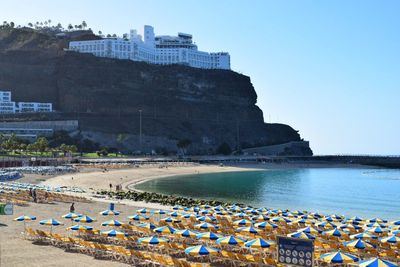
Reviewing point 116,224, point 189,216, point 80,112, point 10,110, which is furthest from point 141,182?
point 10,110

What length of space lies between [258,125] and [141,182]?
107669 mm

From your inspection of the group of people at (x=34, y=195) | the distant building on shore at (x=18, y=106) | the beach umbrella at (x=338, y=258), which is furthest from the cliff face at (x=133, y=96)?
the beach umbrella at (x=338, y=258)

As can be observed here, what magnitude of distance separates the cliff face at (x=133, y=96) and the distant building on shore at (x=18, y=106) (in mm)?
5029

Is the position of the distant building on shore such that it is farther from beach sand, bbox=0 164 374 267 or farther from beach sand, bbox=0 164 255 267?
beach sand, bbox=0 164 255 267

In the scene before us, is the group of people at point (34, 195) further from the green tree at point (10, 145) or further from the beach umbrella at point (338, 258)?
the green tree at point (10, 145)

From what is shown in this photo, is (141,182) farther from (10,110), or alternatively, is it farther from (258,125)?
(258,125)

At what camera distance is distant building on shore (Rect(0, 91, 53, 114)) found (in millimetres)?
161000

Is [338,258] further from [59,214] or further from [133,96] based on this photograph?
[133,96]

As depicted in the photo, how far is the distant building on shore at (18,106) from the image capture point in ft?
528

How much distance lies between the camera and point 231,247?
89.5 feet

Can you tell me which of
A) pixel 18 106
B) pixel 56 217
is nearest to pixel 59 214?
pixel 56 217

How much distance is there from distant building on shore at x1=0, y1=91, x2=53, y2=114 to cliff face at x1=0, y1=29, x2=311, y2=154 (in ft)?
→ 16.5

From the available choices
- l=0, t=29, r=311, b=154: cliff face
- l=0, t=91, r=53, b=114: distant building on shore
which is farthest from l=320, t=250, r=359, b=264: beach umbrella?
l=0, t=91, r=53, b=114: distant building on shore

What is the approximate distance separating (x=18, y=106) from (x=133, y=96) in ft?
119
